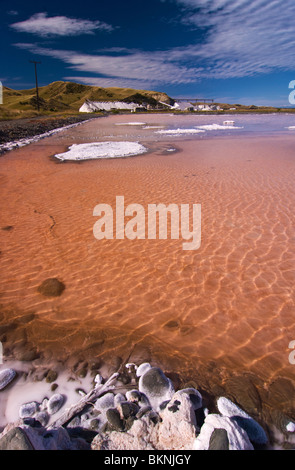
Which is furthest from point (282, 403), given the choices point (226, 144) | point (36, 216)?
point (226, 144)

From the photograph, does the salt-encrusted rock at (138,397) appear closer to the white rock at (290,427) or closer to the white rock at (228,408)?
the white rock at (228,408)

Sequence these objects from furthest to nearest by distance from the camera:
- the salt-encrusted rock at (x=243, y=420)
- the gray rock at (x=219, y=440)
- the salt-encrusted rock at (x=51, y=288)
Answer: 1. the salt-encrusted rock at (x=51, y=288)
2. the salt-encrusted rock at (x=243, y=420)
3. the gray rock at (x=219, y=440)

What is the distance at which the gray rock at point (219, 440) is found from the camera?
2121mm

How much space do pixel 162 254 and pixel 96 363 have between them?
2.99 meters

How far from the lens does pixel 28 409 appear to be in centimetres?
273

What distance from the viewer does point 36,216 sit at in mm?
7871

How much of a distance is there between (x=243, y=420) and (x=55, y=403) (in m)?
2.03

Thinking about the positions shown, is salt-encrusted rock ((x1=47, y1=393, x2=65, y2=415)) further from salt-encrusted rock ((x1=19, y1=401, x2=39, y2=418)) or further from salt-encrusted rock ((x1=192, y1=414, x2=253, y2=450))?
salt-encrusted rock ((x1=192, y1=414, x2=253, y2=450))

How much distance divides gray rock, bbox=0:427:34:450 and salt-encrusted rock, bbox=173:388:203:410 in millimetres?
1430

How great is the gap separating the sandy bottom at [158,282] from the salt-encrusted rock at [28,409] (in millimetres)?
689

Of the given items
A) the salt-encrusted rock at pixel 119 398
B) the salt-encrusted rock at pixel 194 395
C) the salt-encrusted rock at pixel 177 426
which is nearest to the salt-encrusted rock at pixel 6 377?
the salt-encrusted rock at pixel 119 398

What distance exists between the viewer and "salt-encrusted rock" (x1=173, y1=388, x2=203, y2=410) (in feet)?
8.87
